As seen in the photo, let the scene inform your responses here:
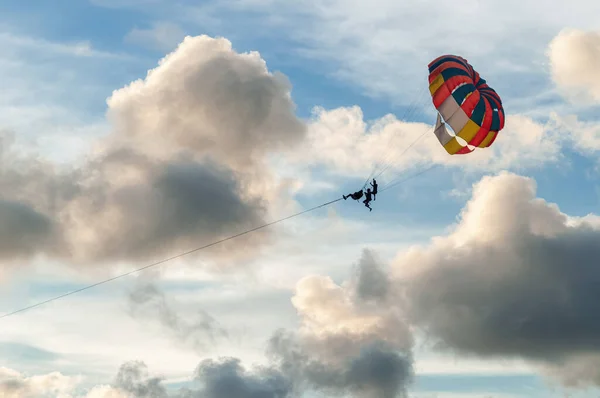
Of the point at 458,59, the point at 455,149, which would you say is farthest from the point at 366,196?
the point at 458,59

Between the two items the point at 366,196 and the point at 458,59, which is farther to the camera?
the point at 458,59

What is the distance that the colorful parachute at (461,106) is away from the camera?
290 feet

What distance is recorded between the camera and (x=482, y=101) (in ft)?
294

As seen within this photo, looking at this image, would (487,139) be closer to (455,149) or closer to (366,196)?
(455,149)

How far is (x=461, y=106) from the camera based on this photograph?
88500mm

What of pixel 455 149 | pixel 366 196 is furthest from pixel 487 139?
pixel 366 196

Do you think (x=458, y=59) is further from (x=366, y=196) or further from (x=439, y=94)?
(x=366, y=196)

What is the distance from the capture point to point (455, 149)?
3543 inches

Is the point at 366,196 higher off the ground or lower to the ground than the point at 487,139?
lower

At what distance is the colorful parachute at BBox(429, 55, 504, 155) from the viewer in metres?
88.5

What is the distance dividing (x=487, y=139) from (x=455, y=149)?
3.05m

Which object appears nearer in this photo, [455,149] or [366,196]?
[366,196]

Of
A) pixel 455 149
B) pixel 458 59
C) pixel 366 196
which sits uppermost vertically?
pixel 458 59

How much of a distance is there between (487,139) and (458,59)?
7.85 metres
